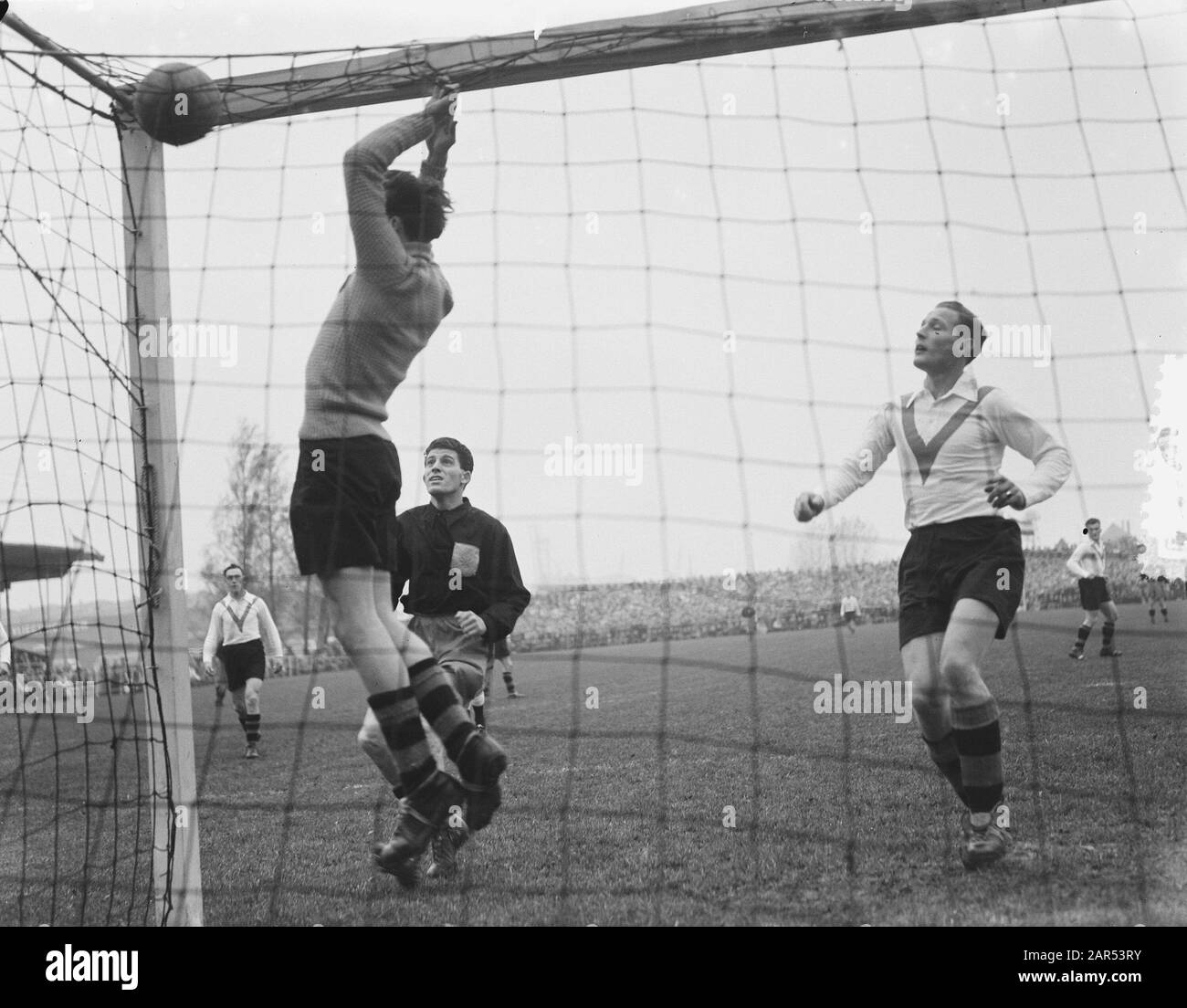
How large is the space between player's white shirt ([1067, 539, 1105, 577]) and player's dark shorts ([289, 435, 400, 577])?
2.10 metres

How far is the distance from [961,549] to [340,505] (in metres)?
1.61

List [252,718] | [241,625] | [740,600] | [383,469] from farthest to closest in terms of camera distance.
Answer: [252,718]
[241,625]
[740,600]
[383,469]

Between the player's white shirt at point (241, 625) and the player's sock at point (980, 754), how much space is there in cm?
216

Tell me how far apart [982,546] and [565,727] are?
124 inches

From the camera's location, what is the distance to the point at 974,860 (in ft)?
9.76

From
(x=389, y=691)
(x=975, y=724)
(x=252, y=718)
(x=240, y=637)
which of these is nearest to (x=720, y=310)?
(x=975, y=724)

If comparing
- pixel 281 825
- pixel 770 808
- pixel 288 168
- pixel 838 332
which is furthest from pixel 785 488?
pixel 281 825

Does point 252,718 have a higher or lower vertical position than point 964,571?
lower

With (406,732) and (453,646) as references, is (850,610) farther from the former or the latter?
(406,732)

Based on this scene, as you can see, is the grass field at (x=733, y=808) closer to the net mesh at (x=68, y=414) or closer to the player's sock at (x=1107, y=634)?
the player's sock at (x=1107, y=634)

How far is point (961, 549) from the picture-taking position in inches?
120

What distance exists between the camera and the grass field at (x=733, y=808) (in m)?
2.95

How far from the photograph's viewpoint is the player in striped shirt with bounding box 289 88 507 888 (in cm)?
276

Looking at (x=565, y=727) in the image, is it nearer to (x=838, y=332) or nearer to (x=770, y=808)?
(x=770, y=808)
